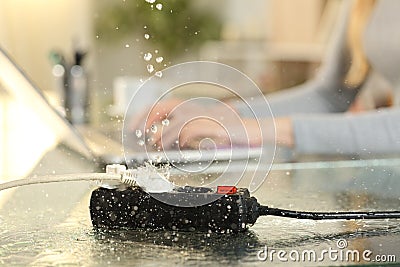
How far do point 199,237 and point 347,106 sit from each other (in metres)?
0.81

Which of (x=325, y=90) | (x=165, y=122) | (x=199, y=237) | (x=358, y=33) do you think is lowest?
(x=199, y=237)

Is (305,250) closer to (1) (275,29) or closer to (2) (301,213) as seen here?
(2) (301,213)

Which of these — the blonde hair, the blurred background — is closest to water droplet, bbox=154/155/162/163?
the blonde hair

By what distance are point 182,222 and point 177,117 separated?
0.33m

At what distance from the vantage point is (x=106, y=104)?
48.7 inches

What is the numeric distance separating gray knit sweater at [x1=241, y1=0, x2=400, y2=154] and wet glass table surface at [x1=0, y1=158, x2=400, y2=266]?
26 cm

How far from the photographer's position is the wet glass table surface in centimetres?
56

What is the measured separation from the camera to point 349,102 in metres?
1.30

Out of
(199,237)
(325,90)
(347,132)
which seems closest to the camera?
(199,237)

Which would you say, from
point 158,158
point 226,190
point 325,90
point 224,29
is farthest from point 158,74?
point 224,29

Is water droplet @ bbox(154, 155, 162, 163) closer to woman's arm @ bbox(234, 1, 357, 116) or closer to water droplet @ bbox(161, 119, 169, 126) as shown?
water droplet @ bbox(161, 119, 169, 126)

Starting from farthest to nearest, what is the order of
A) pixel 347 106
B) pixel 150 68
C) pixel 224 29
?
pixel 224 29, pixel 347 106, pixel 150 68

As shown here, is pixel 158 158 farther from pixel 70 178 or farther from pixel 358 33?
pixel 358 33

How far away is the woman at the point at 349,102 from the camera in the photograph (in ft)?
3.41
